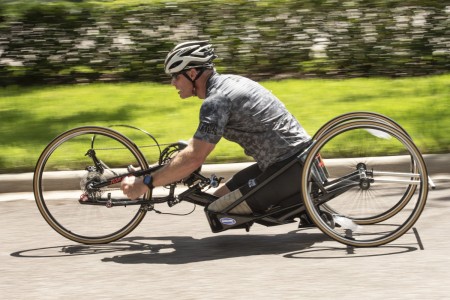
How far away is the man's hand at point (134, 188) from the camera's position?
6809mm

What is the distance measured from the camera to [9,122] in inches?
456

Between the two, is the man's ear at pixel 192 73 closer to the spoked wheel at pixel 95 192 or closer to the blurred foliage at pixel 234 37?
the spoked wheel at pixel 95 192

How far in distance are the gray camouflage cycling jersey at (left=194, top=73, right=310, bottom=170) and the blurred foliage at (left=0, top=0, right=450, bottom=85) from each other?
21.1 ft

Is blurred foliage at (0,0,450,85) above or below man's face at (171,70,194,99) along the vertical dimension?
below

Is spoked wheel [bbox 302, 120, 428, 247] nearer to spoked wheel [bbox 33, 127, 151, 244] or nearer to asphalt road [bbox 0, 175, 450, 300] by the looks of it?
asphalt road [bbox 0, 175, 450, 300]

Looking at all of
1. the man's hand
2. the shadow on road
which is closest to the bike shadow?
the shadow on road

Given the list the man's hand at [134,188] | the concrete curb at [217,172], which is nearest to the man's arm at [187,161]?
the man's hand at [134,188]

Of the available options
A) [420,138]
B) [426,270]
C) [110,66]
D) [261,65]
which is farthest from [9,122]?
[426,270]

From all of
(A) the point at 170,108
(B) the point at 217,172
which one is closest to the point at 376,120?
(B) the point at 217,172

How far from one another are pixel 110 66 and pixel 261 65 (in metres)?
2.00

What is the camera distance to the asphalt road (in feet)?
19.5

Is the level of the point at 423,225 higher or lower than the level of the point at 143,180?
lower

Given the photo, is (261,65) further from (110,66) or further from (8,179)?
(8,179)

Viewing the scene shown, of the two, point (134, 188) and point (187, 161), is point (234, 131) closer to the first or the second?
point (187, 161)
